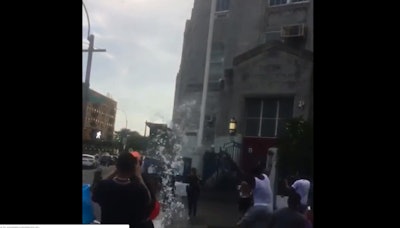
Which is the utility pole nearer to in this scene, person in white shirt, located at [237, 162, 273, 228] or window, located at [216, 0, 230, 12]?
window, located at [216, 0, 230, 12]

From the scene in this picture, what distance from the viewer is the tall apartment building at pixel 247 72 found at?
6.79 ft

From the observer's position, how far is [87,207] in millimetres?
2146

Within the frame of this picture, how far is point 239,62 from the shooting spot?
7.11 ft

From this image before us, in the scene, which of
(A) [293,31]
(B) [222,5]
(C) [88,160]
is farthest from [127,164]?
(A) [293,31]

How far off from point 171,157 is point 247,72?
0.60 meters

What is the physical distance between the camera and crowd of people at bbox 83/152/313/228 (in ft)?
6.58

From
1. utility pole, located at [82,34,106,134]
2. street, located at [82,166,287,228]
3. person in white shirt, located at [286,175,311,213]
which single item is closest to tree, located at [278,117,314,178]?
person in white shirt, located at [286,175,311,213]

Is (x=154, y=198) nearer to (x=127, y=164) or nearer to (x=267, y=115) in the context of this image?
(x=127, y=164)

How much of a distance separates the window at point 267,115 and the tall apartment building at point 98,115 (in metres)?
0.73

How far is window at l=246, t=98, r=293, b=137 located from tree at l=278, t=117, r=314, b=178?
0.06 m

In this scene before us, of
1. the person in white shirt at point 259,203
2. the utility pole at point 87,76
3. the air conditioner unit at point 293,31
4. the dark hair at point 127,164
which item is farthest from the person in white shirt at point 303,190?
the utility pole at point 87,76
